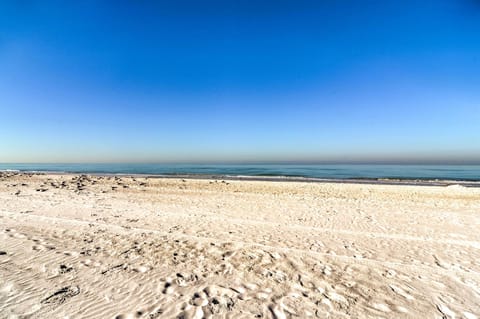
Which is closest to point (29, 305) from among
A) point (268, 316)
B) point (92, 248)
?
point (92, 248)

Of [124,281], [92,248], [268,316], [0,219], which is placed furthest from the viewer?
[0,219]

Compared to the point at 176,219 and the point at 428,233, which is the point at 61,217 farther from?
the point at 428,233

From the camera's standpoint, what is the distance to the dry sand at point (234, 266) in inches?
163

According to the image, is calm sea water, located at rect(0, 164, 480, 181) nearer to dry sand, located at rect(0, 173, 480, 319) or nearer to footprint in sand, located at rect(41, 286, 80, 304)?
dry sand, located at rect(0, 173, 480, 319)

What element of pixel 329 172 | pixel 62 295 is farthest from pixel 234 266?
pixel 329 172

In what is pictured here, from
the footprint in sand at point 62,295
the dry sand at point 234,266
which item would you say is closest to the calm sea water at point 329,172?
the dry sand at point 234,266

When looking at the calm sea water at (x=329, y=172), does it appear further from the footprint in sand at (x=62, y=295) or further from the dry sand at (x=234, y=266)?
the footprint in sand at (x=62, y=295)

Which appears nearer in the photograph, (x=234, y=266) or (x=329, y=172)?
(x=234, y=266)

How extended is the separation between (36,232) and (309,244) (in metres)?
8.52

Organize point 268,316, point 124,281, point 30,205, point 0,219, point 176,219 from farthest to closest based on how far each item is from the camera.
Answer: point 30,205 → point 176,219 → point 0,219 → point 124,281 → point 268,316

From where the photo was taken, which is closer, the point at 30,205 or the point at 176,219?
the point at 176,219

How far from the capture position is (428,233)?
856cm

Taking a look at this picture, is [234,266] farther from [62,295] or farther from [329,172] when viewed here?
[329,172]

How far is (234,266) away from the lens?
18.5 ft
